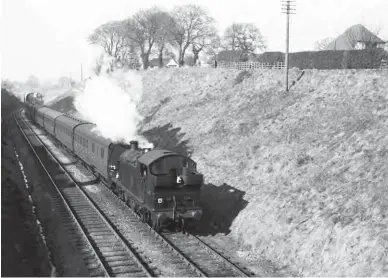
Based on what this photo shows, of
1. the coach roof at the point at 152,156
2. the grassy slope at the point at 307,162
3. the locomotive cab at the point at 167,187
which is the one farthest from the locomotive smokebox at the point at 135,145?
the grassy slope at the point at 307,162

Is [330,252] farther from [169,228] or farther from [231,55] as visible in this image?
[231,55]

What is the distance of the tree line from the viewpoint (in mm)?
75625

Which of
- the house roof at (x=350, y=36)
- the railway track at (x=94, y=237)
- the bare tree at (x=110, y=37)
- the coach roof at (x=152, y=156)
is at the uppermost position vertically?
the bare tree at (x=110, y=37)

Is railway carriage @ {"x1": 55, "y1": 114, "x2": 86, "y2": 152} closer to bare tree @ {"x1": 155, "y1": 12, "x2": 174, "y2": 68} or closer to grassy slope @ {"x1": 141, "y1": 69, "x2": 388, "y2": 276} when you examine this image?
grassy slope @ {"x1": 141, "y1": 69, "x2": 388, "y2": 276}

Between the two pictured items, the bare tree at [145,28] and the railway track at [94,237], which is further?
the bare tree at [145,28]

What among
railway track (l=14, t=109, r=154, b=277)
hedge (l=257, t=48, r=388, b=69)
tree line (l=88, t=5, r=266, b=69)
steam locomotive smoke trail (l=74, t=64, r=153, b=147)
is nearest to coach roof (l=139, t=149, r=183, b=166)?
railway track (l=14, t=109, r=154, b=277)

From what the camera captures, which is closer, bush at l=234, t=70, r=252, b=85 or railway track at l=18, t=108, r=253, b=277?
railway track at l=18, t=108, r=253, b=277

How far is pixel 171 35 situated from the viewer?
76688 mm

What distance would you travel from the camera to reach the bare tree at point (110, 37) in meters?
82.9

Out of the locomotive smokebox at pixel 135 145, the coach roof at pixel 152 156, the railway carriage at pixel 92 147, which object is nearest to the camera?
the coach roof at pixel 152 156

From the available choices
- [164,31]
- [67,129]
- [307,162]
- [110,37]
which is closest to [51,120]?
[67,129]

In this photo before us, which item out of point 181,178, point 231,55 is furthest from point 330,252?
point 231,55

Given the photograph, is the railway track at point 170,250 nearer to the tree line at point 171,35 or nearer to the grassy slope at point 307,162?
the grassy slope at point 307,162

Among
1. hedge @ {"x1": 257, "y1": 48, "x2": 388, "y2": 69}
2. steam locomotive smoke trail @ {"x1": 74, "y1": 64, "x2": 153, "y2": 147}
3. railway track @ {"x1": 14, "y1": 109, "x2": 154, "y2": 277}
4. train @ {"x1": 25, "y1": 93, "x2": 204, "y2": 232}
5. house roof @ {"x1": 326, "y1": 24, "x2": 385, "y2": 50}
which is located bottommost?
railway track @ {"x1": 14, "y1": 109, "x2": 154, "y2": 277}
